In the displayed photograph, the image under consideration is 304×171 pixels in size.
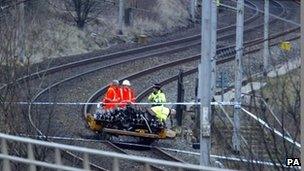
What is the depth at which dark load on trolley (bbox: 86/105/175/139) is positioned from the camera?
21125mm

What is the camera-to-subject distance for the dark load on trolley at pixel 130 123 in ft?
69.3

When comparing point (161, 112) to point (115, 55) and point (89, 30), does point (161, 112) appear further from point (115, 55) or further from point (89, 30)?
point (89, 30)

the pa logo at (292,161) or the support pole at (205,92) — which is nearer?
the pa logo at (292,161)

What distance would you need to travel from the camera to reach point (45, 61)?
31.8 meters

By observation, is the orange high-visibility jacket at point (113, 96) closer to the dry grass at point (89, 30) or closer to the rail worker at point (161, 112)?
the rail worker at point (161, 112)

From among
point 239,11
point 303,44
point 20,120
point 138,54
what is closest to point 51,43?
point 138,54

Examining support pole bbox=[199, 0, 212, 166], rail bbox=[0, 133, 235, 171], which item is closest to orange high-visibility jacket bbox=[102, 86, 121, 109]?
support pole bbox=[199, 0, 212, 166]

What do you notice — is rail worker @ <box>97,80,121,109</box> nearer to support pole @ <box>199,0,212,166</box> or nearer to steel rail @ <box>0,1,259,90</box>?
steel rail @ <box>0,1,259,90</box>

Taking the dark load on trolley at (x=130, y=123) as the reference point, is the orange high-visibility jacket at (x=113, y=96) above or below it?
above

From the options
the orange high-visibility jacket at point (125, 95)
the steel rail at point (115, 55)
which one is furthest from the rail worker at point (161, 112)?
the steel rail at point (115, 55)

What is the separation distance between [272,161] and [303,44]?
5.83 m

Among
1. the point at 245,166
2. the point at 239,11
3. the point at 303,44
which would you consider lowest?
the point at 245,166

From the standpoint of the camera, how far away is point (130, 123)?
69.4 feet

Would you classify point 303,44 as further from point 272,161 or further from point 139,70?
point 139,70
